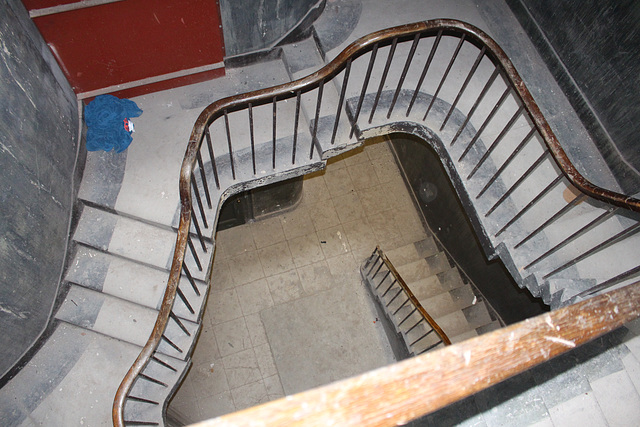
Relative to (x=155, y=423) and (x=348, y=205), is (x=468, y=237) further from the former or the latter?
(x=155, y=423)

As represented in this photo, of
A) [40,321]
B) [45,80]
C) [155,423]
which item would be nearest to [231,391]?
[155,423]

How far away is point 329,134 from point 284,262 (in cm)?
301

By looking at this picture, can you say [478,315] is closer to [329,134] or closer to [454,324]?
[454,324]

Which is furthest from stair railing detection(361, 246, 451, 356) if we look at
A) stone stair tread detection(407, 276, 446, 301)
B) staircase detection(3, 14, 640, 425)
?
staircase detection(3, 14, 640, 425)

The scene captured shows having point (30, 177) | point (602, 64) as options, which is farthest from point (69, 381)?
point (602, 64)

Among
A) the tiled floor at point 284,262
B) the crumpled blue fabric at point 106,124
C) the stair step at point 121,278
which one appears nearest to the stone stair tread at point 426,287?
the tiled floor at point 284,262

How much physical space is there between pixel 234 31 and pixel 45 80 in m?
1.58

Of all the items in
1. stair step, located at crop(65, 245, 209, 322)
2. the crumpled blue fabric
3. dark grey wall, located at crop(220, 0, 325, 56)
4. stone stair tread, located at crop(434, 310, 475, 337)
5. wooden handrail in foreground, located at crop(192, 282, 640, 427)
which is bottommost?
wooden handrail in foreground, located at crop(192, 282, 640, 427)

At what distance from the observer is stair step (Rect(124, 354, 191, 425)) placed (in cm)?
350

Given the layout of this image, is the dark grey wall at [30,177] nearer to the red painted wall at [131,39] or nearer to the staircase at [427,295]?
the red painted wall at [131,39]

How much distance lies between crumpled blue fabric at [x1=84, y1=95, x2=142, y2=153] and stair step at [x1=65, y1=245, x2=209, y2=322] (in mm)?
951

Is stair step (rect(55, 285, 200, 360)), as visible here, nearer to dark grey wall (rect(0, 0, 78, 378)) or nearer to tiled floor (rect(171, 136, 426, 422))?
dark grey wall (rect(0, 0, 78, 378))

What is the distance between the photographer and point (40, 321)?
3.58 meters

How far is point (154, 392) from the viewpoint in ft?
11.8
